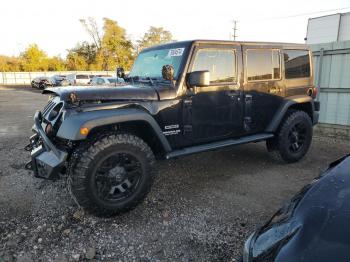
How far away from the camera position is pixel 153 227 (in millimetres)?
3256

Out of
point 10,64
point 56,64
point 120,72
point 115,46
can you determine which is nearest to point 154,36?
point 115,46

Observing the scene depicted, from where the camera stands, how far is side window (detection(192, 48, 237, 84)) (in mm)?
4039

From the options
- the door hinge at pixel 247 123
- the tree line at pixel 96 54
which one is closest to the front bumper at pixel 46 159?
the door hinge at pixel 247 123

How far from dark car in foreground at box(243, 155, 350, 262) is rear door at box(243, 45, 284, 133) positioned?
2.54 meters

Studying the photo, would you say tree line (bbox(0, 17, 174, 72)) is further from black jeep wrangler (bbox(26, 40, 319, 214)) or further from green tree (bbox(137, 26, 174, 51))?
black jeep wrangler (bbox(26, 40, 319, 214))

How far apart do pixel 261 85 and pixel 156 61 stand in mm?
1697

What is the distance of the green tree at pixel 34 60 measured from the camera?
49594mm

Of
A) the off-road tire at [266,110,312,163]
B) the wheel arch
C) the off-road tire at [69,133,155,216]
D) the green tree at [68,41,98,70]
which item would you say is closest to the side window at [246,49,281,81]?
the wheel arch

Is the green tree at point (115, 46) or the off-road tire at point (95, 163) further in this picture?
the green tree at point (115, 46)

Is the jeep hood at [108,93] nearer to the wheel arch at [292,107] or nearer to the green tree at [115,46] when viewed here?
the wheel arch at [292,107]

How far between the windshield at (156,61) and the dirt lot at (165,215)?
1606mm

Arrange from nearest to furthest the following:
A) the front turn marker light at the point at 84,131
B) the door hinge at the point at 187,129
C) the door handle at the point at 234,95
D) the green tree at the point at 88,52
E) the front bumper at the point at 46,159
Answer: the front turn marker light at the point at 84,131
the front bumper at the point at 46,159
the door hinge at the point at 187,129
the door handle at the point at 234,95
the green tree at the point at 88,52

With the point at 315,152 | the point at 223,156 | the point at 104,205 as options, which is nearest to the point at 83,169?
the point at 104,205

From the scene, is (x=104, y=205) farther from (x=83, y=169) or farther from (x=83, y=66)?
(x=83, y=66)
